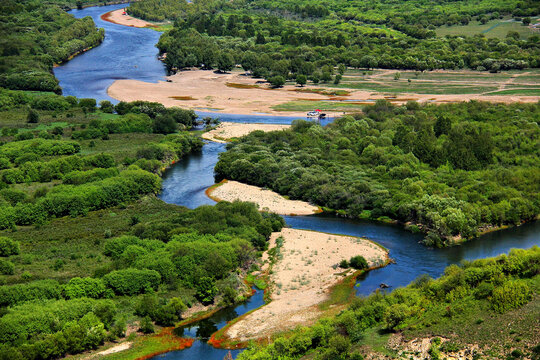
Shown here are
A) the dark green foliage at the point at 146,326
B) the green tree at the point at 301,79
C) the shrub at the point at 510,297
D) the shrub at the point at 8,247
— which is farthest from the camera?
the green tree at the point at 301,79

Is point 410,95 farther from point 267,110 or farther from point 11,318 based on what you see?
point 11,318

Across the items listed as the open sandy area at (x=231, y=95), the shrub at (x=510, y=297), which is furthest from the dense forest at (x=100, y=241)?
the open sandy area at (x=231, y=95)

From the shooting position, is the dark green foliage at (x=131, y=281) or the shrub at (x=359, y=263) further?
the shrub at (x=359, y=263)

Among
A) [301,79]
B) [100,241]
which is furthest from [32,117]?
[301,79]

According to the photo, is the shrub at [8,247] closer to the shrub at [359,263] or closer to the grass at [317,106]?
the shrub at [359,263]

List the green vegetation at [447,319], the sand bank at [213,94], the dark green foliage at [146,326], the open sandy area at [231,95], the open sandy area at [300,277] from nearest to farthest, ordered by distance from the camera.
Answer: the green vegetation at [447,319] → the dark green foliage at [146,326] → the open sandy area at [300,277] → the open sandy area at [231,95] → the sand bank at [213,94]

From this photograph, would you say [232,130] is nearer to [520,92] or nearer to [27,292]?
[520,92]
